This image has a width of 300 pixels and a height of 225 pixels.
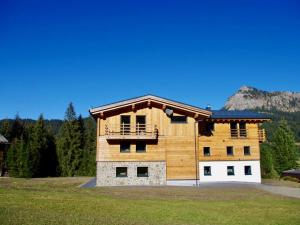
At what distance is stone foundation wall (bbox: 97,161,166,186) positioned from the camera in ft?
105

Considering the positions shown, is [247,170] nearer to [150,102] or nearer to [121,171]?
[150,102]

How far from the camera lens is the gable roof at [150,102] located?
32.6 meters

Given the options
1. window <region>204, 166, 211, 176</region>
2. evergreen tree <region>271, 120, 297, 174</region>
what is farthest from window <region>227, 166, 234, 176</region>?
evergreen tree <region>271, 120, 297, 174</region>

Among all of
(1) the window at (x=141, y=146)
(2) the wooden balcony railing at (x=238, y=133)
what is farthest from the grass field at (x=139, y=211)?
(2) the wooden balcony railing at (x=238, y=133)

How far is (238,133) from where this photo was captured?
37469mm

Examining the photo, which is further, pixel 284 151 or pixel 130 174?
pixel 284 151

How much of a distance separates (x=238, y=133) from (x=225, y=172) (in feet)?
16.5

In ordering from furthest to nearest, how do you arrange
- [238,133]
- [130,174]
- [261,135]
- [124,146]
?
[261,135] < [238,133] < [124,146] < [130,174]

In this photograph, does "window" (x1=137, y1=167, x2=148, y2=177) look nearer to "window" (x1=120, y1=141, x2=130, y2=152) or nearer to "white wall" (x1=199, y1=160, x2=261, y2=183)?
"window" (x1=120, y1=141, x2=130, y2=152)

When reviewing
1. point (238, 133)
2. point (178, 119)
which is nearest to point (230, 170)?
point (238, 133)

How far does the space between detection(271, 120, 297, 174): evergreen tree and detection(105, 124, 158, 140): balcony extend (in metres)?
40.5

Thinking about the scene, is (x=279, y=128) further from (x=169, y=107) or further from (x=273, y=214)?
(x=273, y=214)

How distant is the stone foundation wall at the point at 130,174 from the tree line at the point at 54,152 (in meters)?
21.8

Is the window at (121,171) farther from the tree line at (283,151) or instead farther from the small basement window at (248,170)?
the tree line at (283,151)
